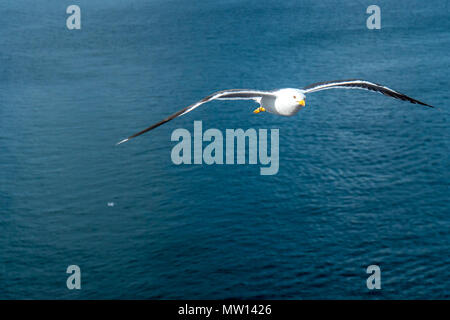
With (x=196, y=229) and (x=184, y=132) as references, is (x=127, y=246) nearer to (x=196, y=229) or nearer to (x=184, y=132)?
(x=196, y=229)

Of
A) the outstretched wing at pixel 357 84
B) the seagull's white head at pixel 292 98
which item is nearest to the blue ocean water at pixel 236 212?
the outstretched wing at pixel 357 84

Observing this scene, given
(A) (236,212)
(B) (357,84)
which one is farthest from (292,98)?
(A) (236,212)

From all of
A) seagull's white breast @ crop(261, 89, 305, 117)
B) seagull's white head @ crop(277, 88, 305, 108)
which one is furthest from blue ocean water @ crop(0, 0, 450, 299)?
seagull's white head @ crop(277, 88, 305, 108)

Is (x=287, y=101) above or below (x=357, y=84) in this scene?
below

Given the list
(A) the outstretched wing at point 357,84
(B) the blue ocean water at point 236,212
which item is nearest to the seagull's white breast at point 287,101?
(A) the outstretched wing at point 357,84

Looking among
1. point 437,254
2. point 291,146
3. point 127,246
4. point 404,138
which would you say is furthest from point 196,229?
point 404,138

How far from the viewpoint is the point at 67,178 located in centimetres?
16975

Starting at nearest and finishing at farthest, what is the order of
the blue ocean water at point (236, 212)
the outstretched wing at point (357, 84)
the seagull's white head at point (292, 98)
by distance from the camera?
1. the seagull's white head at point (292, 98)
2. the outstretched wing at point (357, 84)
3. the blue ocean water at point (236, 212)

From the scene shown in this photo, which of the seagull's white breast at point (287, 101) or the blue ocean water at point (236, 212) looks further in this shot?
the blue ocean water at point (236, 212)

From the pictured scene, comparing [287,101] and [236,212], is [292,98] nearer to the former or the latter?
[287,101]

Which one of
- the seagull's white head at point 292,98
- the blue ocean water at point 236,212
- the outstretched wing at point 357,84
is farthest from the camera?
the blue ocean water at point 236,212

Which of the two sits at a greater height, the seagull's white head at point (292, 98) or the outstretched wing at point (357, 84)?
the outstretched wing at point (357, 84)

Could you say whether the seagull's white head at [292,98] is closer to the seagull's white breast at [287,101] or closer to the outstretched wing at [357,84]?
the seagull's white breast at [287,101]

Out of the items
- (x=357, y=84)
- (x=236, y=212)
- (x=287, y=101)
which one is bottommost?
(x=236, y=212)
